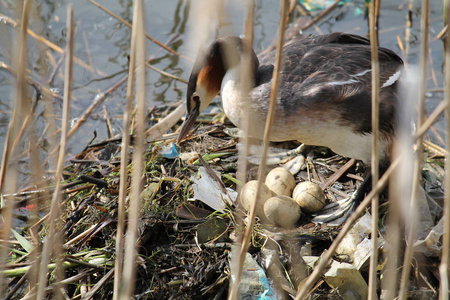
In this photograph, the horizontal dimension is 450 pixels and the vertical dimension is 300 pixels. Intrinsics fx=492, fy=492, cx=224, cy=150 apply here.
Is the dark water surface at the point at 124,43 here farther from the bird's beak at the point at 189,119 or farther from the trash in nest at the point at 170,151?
the bird's beak at the point at 189,119

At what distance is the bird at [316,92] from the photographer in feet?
8.97

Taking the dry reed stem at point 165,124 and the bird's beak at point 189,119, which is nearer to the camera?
the bird's beak at point 189,119

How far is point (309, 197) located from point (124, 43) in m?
2.52

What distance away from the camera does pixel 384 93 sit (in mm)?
2850

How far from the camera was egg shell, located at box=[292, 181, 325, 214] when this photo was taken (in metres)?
2.76

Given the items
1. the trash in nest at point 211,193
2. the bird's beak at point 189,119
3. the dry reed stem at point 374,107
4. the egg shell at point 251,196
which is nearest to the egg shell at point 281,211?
the egg shell at point 251,196

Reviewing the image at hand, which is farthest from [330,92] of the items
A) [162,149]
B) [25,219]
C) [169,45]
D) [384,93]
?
[169,45]

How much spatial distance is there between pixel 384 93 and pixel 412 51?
1.80 meters

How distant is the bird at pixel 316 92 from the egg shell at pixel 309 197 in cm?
26

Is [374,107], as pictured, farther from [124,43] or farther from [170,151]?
[124,43]

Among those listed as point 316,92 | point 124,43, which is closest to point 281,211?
point 316,92

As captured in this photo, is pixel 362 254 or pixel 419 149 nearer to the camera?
pixel 419 149

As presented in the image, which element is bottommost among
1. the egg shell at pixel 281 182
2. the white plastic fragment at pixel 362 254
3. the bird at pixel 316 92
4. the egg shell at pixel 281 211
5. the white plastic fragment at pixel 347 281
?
the white plastic fragment at pixel 347 281

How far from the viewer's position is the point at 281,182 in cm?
284
